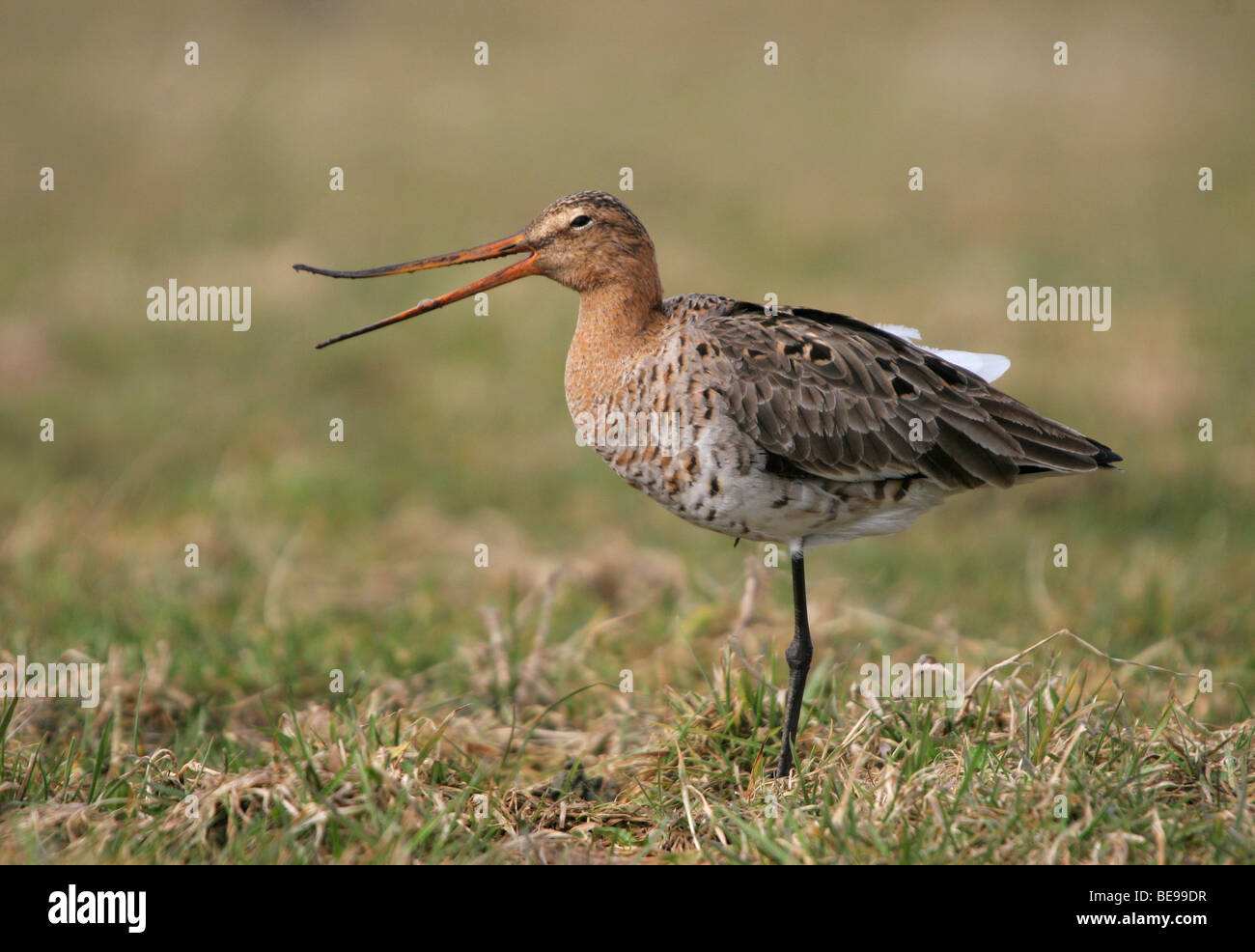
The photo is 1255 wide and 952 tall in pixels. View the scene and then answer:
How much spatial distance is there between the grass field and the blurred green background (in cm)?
6

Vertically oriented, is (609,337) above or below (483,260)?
below

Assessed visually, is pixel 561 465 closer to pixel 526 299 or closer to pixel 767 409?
pixel 526 299

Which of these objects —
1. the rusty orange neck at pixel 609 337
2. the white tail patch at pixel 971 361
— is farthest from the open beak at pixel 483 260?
the white tail patch at pixel 971 361

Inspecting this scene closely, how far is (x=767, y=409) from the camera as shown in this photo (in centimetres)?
523

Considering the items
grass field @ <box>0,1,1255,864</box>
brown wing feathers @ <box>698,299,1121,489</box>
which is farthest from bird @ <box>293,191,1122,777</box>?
grass field @ <box>0,1,1255,864</box>

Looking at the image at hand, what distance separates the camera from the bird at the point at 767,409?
5219mm

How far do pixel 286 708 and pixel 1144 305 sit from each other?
1041cm

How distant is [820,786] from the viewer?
16.1ft

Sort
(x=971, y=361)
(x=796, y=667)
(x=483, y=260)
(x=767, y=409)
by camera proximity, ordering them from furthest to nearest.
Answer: (x=971, y=361), (x=483, y=260), (x=796, y=667), (x=767, y=409)

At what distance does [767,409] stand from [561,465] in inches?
237

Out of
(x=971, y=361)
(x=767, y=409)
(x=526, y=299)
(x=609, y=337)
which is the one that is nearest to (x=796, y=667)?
(x=767, y=409)

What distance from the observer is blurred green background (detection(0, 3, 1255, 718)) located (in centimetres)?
789

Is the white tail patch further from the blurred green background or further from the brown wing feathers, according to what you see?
the blurred green background
